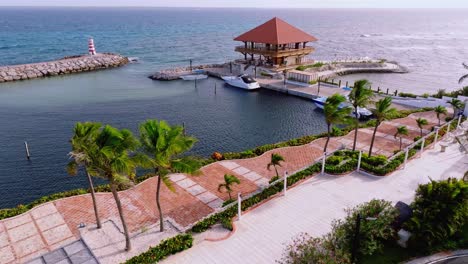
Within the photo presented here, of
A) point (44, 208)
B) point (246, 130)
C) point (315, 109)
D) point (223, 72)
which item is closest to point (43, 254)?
point (44, 208)

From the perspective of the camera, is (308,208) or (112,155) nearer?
(112,155)

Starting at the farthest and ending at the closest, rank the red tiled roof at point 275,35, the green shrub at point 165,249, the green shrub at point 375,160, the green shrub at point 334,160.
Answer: the red tiled roof at point 275,35, the green shrub at point 334,160, the green shrub at point 375,160, the green shrub at point 165,249

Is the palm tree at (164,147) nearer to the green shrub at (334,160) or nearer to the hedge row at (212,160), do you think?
the hedge row at (212,160)

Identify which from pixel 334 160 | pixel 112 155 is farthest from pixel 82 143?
pixel 334 160

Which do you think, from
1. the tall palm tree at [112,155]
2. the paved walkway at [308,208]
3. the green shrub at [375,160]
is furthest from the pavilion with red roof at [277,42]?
the tall palm tree at [112,155]

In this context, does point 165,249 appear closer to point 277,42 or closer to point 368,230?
point 368,230
